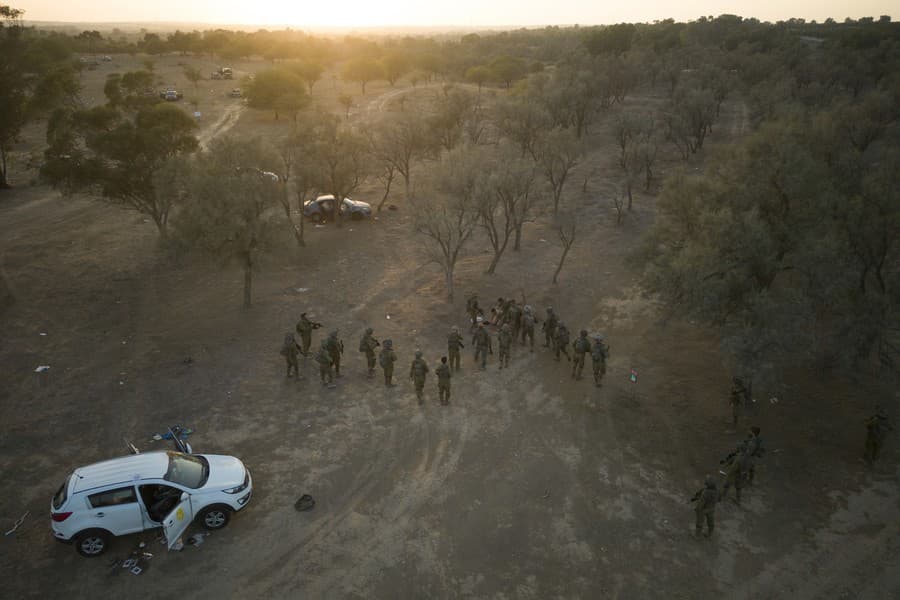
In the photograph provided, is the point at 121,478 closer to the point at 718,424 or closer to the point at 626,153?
the point at 718,424

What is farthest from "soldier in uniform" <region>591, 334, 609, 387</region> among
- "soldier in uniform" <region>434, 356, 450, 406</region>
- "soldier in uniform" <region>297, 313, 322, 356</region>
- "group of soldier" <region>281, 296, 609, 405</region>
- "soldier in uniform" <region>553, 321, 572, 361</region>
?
"soldier in uniform" <region>297, 313, 322, 356</region>

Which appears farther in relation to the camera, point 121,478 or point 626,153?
point 626,153

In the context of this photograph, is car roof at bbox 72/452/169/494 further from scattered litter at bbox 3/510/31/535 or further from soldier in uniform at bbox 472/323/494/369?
soldier in uniform at bbox 472/323/494/369

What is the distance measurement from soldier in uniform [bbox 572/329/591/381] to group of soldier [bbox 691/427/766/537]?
456 centimetres

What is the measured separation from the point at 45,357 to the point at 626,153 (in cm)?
3006

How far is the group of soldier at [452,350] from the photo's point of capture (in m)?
14.9

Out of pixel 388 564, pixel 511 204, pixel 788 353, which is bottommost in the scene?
pixel 388 564

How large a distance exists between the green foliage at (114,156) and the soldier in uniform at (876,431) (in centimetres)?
2311

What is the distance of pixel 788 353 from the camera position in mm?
12852

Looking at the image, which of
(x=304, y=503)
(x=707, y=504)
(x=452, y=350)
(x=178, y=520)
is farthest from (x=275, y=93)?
(x=707, y=504)

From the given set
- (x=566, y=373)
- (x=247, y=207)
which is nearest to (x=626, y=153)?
(x=566, y=373)

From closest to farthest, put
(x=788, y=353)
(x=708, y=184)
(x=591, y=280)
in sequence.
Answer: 1. (x=788, y=353)
2. (x=708, y=184)
3. (x=591, y=280)

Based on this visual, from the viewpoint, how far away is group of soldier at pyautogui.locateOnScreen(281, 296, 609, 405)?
48.9 feet

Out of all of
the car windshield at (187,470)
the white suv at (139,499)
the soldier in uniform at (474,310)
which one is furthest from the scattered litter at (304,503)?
the soldier in uniform at (474,310)
